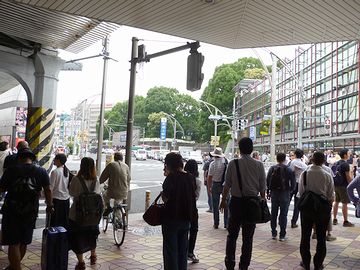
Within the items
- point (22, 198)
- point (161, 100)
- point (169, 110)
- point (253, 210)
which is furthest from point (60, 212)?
point (161, 100)

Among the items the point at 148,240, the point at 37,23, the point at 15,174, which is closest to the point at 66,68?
the point at 37,23

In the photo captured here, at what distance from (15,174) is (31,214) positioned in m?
0.56

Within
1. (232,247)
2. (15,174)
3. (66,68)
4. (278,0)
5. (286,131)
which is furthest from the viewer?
(286,131)

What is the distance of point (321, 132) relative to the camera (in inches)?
1634

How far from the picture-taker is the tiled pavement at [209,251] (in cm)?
583

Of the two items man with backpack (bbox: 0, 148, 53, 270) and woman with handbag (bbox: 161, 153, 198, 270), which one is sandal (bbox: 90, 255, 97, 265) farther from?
woman with handbag (bbox: 161, 153, 198, 270)

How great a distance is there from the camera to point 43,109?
11578mm

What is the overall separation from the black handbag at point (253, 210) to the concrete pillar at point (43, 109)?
8.04 m

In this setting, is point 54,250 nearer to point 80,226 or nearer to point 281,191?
point 80,226

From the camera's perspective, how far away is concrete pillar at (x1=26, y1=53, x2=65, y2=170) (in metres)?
11.4

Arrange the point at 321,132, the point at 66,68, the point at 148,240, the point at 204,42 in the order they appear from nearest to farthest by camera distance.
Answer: the point at 148,240, the point at 204,42, the point at 66,68, the point at 321,132

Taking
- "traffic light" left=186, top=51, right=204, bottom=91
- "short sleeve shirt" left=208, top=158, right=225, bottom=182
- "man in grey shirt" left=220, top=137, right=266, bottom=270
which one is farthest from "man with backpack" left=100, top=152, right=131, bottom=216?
"man in grey shirt" left=220, top=137, right=266, bottom=270

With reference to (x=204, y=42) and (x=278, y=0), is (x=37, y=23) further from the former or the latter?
(x=278, y=0)

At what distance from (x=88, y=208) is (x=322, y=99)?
40454mm
